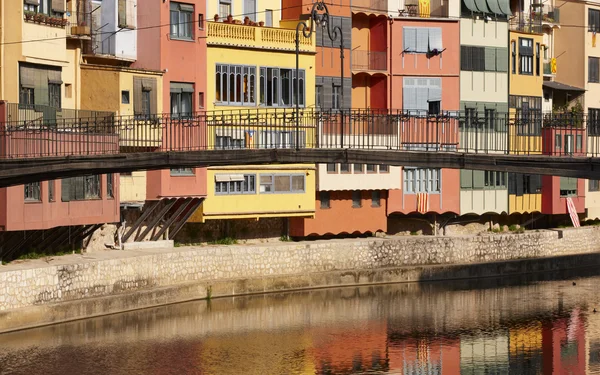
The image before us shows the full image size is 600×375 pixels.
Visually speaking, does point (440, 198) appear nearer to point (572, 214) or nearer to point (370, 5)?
point (370, 5)

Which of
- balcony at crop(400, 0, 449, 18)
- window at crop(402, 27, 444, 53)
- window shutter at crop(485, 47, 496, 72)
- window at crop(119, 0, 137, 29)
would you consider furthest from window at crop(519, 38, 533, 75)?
window at crop(119, 0, 137, 29)

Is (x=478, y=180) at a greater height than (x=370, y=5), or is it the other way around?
(x=370, y=5)

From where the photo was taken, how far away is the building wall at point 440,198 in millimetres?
61656

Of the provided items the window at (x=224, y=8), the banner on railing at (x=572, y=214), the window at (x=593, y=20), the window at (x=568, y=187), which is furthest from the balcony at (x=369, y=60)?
the window at (x=593, y=20)

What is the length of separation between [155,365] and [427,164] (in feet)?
31.4

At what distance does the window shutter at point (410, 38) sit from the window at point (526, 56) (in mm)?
6813

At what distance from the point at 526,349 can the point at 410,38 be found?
19.4 metres

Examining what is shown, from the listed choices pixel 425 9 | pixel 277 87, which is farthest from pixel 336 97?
pixel 425 9

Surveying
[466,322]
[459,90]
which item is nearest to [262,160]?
[466,322]

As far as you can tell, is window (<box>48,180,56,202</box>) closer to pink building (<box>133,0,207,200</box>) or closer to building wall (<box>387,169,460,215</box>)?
pink building (<box>133,0,207,200</box>)

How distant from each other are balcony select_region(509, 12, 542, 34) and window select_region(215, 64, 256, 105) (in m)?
16.8

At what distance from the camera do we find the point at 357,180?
5922cm

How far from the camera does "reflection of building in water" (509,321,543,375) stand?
44250 mm

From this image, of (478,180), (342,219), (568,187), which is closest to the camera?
(342,219)
